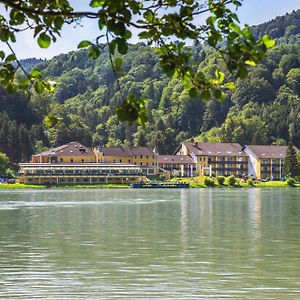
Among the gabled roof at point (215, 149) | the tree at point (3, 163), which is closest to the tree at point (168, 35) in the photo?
the tree at point (3, 163)

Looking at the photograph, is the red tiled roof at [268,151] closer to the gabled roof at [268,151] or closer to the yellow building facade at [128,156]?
the gabled roof at [268,151]

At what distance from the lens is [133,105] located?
652 cm

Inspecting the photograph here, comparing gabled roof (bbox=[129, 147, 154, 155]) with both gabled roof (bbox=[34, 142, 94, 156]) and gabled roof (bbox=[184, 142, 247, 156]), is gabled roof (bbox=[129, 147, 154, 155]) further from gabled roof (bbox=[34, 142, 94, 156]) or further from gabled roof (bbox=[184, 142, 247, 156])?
gabled roof (bbox=[34, 142, 94, 156])

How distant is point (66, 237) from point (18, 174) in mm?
143635

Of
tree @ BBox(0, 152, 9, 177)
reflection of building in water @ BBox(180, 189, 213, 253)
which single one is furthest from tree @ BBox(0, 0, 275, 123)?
tree @ BBox(0, 152, 9, 177)

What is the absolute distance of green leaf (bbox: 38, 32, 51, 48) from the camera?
690 centimetres

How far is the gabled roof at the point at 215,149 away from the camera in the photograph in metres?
192

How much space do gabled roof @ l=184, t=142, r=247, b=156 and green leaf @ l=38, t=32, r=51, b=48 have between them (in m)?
184

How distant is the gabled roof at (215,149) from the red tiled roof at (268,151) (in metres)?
3.39

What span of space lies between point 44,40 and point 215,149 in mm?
188483

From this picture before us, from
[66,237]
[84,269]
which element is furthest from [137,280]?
[66,237]

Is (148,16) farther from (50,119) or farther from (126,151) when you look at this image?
(126,151)

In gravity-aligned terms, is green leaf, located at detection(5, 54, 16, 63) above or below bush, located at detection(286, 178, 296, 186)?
above

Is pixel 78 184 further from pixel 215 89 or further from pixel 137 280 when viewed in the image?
pixel 215 89
